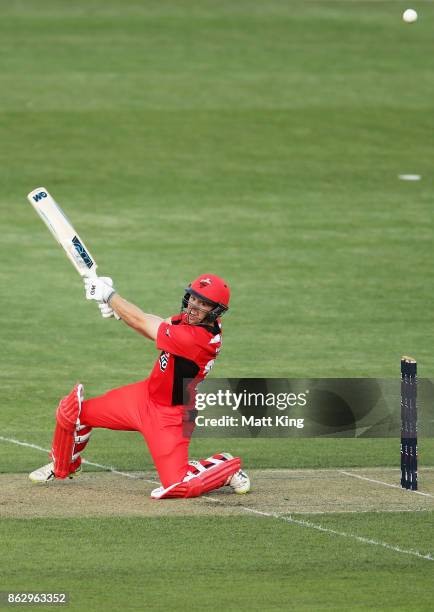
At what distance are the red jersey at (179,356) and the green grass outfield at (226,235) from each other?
3.49 ft

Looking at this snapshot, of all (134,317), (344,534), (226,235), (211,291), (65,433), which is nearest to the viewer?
(344,534)

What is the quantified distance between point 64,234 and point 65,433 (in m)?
1.58

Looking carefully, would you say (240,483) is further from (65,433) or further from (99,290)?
(99,290)

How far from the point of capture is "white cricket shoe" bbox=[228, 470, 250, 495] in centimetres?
1128

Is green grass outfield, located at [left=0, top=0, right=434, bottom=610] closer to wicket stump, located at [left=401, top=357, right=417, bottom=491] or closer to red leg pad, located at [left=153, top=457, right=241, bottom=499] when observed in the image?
red leg pad, located at [left=153, top=457, right=241, bottom=499]

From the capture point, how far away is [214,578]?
938 cm

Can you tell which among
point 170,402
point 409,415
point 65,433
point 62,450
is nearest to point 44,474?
point 62,450

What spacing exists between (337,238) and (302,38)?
13.2 meters

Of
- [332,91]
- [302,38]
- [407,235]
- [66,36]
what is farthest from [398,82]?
[407,235]

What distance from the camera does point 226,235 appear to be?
2133 centimetres

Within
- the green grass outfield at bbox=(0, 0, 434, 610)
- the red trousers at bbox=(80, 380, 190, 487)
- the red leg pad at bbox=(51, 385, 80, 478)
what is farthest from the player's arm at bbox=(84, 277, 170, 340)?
the green grass outfield at bbox=(0, 0, 434, 610)

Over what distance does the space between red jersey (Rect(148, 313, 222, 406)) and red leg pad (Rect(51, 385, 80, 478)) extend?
0.59 m

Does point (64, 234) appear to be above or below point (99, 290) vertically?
above

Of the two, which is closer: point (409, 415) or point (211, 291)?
point (211, 291)
